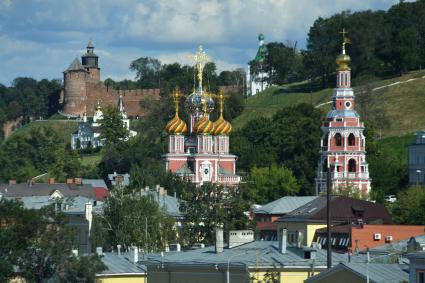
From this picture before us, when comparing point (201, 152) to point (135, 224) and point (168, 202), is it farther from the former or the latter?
point (135, 224)

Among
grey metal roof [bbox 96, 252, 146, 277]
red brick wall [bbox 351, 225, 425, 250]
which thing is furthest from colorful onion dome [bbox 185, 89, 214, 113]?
grey metal roof [bbox 96, 252, 146, 277]

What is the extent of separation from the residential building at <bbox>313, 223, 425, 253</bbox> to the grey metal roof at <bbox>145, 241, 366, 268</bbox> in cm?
1484

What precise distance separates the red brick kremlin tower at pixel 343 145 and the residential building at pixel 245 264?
54041 millimetres

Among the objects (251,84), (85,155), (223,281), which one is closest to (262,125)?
(85,155)

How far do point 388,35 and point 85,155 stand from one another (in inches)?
1089

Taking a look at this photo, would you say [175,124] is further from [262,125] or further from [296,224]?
[296,224]

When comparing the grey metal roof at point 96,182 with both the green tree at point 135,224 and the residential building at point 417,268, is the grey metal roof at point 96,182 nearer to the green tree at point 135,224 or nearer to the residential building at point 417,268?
the green tree at point 135,224

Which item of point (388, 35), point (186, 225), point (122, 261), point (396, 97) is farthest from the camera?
point (388, 35)

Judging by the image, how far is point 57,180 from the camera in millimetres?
138875

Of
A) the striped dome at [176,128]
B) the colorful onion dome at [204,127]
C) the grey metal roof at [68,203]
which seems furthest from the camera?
the striped dome at [176,128]

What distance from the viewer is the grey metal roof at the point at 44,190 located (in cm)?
11256

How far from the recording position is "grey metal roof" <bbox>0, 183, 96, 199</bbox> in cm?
11256

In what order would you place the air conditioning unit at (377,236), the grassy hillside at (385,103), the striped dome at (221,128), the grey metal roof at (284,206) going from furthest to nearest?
1. the grassy hillside at (385,103)
2. the striped dome at (221,128)
3. the grey metal roof at (284,206)
4. the air conditioning unit at (377,236)

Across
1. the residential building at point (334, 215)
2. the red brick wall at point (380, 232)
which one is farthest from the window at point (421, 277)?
the residential building at point (334, 215)
